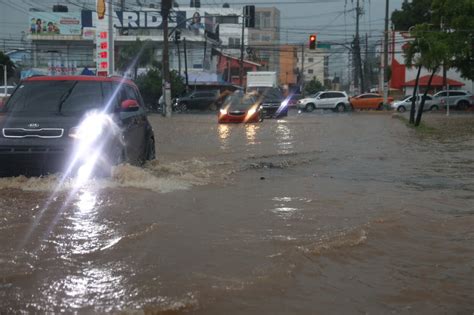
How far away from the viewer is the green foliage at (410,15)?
57344 millimetres

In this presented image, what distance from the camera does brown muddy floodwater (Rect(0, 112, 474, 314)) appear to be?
4199 millimetres

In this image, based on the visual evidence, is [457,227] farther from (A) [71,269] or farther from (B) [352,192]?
(A) [71,269]

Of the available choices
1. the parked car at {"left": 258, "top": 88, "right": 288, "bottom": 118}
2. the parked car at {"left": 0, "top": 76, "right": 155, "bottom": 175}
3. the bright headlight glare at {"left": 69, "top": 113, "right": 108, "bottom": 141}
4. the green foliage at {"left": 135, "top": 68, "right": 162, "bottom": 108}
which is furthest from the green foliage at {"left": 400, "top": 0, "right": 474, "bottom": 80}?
the green foliage at {"left": 135, "top": 68, "right": 162, "bottom": 108}

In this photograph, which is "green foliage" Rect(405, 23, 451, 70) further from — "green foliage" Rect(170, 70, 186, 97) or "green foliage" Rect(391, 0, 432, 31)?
"green foliage" Rect(391, 0, 432, 31)

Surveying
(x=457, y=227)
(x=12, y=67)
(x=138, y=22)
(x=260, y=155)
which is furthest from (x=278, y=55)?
(x=457, y=227)

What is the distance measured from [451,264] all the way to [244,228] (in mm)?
2009

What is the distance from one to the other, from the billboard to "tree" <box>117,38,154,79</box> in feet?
56.2

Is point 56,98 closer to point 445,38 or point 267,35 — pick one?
point 445,38

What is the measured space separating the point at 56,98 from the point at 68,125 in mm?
946

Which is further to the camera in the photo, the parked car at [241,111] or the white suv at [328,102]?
the white suv at [328,102]

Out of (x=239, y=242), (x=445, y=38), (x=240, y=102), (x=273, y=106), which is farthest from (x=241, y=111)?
(x=239, y=242)

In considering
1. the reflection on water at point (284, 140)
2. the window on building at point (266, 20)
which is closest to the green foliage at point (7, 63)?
the reflection on water at point (284, 140)

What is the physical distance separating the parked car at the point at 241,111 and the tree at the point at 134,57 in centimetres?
3098

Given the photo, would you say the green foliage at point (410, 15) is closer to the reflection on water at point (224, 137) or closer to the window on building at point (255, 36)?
the reflection on water at point (224, 137)
